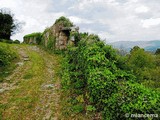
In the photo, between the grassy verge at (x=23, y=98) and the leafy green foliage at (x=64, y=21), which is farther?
the leafy green foliage at (x=64, y=21)

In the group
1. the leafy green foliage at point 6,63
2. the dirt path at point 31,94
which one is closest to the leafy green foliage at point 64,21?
the leafy green foliage at point 6,63

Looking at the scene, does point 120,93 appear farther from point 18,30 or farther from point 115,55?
point 18,30

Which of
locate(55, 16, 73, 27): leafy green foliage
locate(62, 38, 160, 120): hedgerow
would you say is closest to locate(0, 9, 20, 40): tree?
locate(55, 16, 73, 27): leafy green foliage

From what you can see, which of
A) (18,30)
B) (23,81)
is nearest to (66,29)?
(23,81)

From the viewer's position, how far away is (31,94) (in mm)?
11609

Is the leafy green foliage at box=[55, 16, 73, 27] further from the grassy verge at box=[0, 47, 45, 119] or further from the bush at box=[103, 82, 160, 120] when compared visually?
the bush at box=[103, 82, 160, 120]

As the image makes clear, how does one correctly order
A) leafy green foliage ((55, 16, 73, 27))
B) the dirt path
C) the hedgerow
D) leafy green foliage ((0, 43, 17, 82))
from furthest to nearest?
leafy green foliage ((55, 16, 73, 27))
leafy green foliage ((0, 43, 17, 82))
the dirt path
the hedgerow

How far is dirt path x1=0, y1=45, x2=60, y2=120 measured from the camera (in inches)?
364

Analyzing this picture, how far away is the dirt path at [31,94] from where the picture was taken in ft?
30.4

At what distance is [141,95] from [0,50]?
16822 millimetres

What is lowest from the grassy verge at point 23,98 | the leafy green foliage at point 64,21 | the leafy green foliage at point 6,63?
the grassy verge at point 23,98

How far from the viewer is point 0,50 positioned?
19797 mm

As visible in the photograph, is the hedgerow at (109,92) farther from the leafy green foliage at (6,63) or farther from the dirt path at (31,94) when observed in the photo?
the leafy green foliage at (6,63)

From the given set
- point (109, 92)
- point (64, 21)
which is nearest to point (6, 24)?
point (64, 21)
